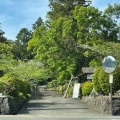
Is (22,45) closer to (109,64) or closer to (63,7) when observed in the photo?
(63,7)

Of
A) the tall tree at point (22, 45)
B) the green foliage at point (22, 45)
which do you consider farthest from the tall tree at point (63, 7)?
the tall tree at point (22, 45)

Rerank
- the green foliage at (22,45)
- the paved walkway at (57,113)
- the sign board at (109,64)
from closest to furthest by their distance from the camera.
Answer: the paved walkway at (57,113)
the sign board at (109,64)
the green foliage at (22,45)

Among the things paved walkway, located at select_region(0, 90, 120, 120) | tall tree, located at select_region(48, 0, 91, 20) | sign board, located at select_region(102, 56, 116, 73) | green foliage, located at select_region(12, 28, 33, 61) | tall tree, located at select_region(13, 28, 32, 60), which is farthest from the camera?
tall tree, located at select_region(13, 28, 32, 60)

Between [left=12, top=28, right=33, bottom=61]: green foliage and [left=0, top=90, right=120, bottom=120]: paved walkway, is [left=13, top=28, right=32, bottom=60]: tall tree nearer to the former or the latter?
[left=12, top=28, right=33, bottom=61]: green foliage

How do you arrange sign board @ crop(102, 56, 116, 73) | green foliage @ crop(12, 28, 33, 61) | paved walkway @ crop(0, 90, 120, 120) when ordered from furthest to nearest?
green foliage @ crop(12, 28, 33, 61), sign board @ crop(102, 56, 116, 73), paved walkway @ crop(0, 90, 120, 120)

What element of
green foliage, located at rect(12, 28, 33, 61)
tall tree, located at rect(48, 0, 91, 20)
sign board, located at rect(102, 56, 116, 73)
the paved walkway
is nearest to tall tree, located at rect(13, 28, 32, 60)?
green foliage, located at rect(12, 28, 33, 61)

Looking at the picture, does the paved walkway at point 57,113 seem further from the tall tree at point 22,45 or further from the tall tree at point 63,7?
the tall tree at point 22,45

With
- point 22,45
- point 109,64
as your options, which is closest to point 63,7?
point 109,64

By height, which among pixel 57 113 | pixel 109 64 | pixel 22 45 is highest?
pixel 22 45

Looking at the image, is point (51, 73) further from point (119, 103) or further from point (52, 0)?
point (119, 103)

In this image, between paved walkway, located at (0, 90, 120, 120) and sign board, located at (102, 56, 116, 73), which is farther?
sign board, located at (102, 56, 116, 73)

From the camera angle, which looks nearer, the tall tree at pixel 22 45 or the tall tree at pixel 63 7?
the tall tree at pixel 63 7

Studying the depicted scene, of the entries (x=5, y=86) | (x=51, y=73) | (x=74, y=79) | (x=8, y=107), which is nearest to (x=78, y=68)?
(x=74, y=79)

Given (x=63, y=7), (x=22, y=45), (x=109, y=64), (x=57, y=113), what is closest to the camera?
(x=109, y=64)
